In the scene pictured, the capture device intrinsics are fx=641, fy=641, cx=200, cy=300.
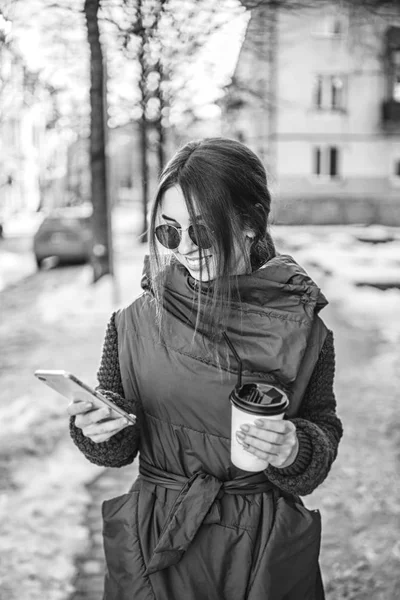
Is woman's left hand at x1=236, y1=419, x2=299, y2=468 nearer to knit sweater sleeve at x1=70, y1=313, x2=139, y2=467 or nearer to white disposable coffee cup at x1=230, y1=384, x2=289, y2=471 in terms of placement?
white disposable coffee cup at x1=230, y1=384, x2=289, y2=471

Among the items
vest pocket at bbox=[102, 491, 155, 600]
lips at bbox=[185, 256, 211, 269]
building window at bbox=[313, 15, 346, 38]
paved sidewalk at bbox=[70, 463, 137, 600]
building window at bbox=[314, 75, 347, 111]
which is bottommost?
paved sidewalk at bbox=[70, 463, 137, 600]

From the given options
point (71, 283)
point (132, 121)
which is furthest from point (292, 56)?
point (71, 283)

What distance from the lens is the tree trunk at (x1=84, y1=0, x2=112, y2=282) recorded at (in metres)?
9.80

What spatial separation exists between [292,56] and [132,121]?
10641 millimetres

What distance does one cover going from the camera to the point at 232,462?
1.53 metres

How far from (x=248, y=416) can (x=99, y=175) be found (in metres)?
9.55

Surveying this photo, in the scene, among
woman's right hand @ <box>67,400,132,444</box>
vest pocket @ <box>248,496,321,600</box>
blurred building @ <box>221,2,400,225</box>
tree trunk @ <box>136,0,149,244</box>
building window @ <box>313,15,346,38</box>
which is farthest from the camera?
blurred building @ <box>221,2,400,225</box>

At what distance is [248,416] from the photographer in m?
1.36

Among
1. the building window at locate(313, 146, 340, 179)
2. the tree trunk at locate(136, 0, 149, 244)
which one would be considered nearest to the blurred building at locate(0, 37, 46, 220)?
the tree trunk at locate(136, 0, 149, 244)

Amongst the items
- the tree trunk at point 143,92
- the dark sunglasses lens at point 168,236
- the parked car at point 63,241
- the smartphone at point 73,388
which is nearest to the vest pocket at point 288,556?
the smartphone at point 73,388

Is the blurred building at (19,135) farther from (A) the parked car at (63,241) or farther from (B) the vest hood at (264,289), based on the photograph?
(B) the vest hood at (264,289)

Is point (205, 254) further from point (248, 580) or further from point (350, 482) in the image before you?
point (350, 482)

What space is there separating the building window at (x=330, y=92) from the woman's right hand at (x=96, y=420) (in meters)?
25.9

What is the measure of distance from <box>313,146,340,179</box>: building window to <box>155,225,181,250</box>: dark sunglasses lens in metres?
25.5
